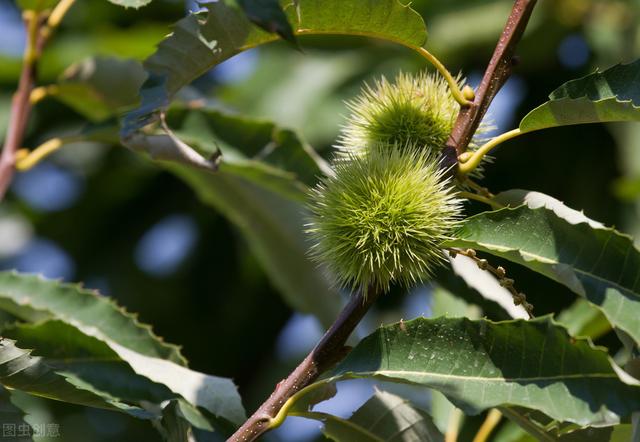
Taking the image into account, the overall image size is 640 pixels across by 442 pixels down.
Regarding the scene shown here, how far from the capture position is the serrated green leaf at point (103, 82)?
6.60ft

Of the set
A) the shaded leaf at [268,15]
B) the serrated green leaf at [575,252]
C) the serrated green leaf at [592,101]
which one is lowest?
the serrated green leaf at [575,252]

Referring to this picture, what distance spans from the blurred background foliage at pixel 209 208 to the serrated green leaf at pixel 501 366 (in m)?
2.04

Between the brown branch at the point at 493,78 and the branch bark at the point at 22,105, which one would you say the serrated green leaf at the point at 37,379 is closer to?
the brown branch at the point at 493,78

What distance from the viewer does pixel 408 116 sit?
51.3 inches

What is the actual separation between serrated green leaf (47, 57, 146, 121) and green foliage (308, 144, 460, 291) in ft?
2.94

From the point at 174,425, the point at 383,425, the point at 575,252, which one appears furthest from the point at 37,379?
the point at 575,252

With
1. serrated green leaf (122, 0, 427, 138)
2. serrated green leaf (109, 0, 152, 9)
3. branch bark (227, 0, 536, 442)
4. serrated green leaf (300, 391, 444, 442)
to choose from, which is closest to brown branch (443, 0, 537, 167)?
branch bark (227, 0, 536, 442)

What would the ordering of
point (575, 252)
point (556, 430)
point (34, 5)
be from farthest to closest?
point (34, 5) < point (556, 430) < point (575, 252)

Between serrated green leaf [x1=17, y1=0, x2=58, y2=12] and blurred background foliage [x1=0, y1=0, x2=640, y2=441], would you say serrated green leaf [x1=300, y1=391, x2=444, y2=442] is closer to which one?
serrated green leaf [x1=17, y1=0, x2=58, y2=12]

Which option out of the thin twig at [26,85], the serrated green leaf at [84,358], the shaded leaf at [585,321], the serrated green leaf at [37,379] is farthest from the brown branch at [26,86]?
the shaded leaf at [585,321]

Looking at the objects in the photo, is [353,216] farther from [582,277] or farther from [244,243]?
[244,243]

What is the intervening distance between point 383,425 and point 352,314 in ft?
0.65

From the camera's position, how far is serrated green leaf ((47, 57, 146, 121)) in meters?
2.01

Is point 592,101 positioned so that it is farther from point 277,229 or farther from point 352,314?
point 277,229
